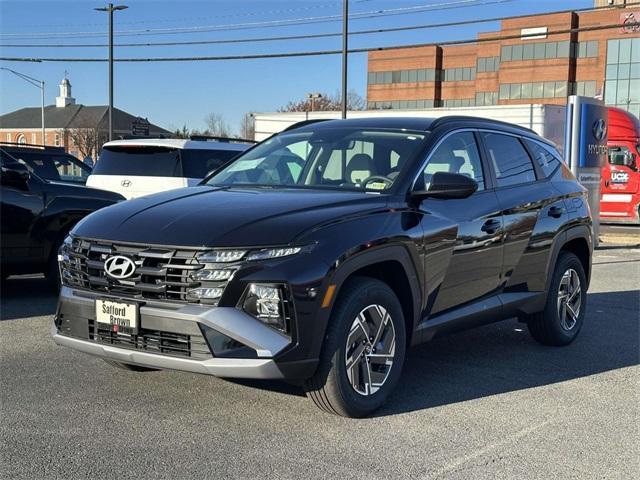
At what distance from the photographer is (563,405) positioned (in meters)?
4.86

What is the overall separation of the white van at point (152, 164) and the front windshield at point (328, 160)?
452 cm

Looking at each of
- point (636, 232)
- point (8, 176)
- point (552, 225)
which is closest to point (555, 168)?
point (552, 225)

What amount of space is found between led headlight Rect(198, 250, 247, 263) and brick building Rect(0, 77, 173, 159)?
7634 centimetres

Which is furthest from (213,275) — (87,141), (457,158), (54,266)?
(87,141)

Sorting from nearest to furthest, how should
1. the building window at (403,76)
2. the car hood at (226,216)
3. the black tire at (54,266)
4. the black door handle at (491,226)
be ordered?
the car hood at (226,216), the black door handle at (491,226), the black tire at (54,266), the building window at (403,76)

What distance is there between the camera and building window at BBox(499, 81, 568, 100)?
226ft

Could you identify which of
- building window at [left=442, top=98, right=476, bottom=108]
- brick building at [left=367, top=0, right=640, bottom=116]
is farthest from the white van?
building window at [left=442, top=98, right=476, bottom=108]

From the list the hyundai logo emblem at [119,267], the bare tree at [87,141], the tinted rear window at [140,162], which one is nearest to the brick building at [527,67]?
the bare tree at [87,141]

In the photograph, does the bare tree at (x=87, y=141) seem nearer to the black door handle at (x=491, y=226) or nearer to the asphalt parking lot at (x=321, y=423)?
the asphalt parking lot at (x=321, y=423)

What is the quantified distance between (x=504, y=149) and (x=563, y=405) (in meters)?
2.15

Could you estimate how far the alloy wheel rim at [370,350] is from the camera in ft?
14.1

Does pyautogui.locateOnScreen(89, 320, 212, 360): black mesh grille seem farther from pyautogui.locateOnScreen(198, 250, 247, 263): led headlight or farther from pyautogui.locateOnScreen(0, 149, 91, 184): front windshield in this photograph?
pyautogui.locateOnScreen(0, 149, 91, 184): front windshield

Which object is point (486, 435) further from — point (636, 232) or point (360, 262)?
point (636, 232)

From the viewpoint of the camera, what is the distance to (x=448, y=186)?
4.72 m
